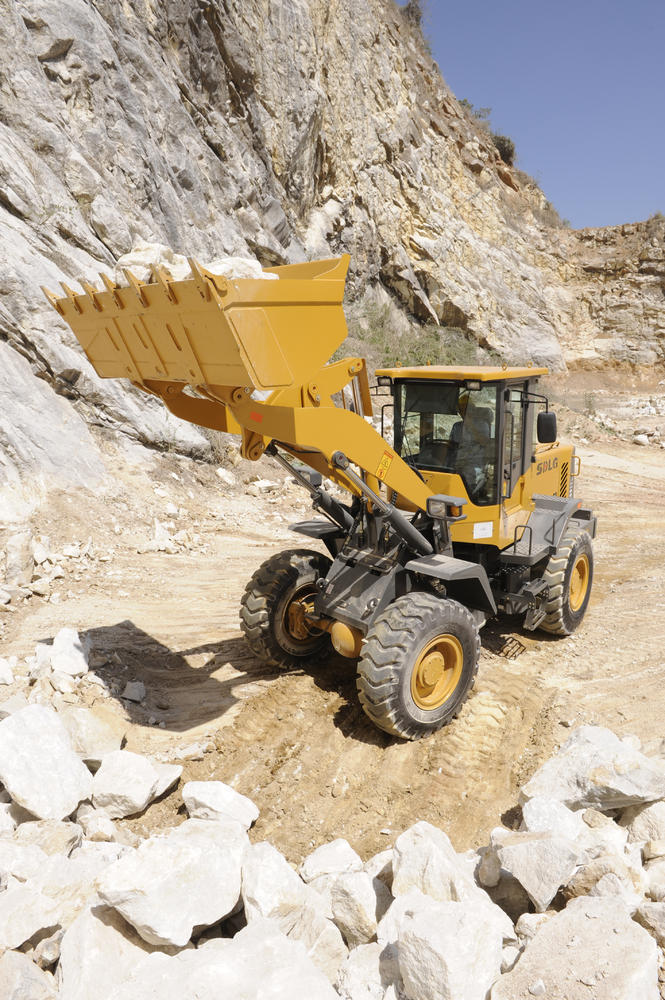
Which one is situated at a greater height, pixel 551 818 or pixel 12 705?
pixel 12 705

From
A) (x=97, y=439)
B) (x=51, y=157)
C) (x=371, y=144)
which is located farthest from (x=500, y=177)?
(x=97, y=439)

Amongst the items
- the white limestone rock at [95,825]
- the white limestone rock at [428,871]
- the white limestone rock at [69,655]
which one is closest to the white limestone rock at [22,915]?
the white limestone rock at [95,825]

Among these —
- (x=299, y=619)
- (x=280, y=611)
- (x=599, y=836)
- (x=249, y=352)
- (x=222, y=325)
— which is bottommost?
(x=599, y=836)

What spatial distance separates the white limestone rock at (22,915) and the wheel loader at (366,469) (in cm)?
218

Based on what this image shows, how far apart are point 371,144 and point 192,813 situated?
22.0 metres

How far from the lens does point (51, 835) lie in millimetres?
3361

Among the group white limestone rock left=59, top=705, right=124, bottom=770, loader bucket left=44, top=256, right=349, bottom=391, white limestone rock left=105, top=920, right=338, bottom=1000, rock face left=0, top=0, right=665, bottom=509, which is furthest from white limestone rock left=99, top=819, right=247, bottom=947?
rock face left=0, top=0, right=665, bottom=509

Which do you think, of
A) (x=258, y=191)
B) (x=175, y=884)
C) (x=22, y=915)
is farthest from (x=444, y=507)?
(x=258, y=191)

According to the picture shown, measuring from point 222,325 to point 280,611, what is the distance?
272 centimetres

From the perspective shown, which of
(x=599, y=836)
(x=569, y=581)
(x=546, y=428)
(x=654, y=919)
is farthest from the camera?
(x=569, y=581)

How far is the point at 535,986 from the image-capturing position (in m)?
2.29

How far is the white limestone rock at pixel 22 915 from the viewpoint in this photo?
2.70 metres

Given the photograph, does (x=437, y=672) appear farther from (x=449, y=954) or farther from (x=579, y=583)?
(x=579, y=583)

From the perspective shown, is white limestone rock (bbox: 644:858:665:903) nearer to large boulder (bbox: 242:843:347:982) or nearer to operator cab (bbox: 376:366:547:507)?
large boulder (bbox: 242:843:347:982)
